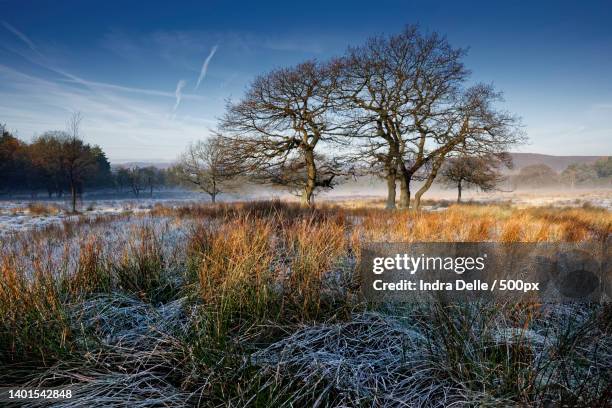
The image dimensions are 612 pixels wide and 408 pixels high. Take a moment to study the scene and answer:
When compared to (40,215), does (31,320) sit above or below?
above

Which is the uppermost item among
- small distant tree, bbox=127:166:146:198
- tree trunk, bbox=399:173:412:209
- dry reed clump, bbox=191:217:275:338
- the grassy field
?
small distant tree, bbox=127:166:146:198

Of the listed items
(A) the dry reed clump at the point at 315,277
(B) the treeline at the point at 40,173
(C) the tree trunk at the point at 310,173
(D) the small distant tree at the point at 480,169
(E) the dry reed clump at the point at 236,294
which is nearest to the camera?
(E) the dry reed clump at the point at 236,294

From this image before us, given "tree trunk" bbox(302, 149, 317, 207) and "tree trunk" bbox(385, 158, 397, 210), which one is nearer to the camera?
"tree trunk" bbox(385, 158, 397, 210)

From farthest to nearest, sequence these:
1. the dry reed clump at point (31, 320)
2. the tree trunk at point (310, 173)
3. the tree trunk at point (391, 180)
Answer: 1. the tree trunk at point (310, 173)
2. the tree trunk at point (391, 180)
3. the dry reed clump at point (31, 320)

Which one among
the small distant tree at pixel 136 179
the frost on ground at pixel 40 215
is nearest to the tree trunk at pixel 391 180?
the frost on ground at pixel 40 215

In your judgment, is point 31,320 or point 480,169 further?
point 480,169

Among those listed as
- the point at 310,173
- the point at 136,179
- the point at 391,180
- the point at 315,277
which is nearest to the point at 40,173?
the point at 136,179

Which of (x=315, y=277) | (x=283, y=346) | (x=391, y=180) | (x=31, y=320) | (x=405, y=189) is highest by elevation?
(x=391, y=180)

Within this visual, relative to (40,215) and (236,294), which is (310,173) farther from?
(40,215)

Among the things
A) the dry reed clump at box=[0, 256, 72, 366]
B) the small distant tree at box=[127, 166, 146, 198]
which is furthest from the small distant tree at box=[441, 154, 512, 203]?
the small distant tree at box=[127, 166, 146, 198]

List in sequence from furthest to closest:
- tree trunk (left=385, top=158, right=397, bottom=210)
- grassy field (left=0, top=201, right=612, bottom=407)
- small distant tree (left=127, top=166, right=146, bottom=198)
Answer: small distant tree (left=127, top=166, right=146, bottom=198) → tree trunk (left=385, top=158, right=397, bottom=210) → grassy field (left=0, top=201, right=612, bottom=407)

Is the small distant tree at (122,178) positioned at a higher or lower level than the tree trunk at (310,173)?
higher

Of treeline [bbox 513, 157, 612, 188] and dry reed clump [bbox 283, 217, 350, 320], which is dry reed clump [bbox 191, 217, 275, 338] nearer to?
dry reed clump [bbox 283, 217, 350, 320]

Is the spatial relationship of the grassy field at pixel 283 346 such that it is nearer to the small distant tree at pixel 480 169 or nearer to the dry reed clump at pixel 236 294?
the dry reed clump at pixel 236 294
